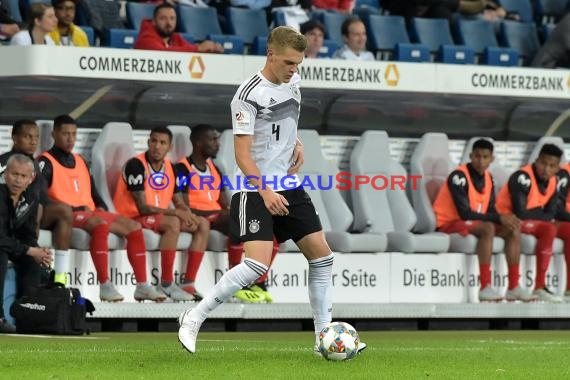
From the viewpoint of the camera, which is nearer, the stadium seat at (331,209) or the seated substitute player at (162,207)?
the seated substitute player at (162,207)

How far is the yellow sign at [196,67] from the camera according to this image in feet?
47.5

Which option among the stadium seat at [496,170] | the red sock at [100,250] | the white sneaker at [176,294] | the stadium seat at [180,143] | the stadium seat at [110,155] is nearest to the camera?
the red sock at [100,250]

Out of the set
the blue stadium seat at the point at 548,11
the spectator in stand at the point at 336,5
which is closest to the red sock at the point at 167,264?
the spectator in stand at the point at 336,5

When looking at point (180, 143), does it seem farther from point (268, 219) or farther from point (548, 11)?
point (268, 219)

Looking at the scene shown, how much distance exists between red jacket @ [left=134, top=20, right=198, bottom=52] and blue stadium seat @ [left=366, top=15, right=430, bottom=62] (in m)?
2.83

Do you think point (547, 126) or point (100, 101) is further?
point (547, 126)

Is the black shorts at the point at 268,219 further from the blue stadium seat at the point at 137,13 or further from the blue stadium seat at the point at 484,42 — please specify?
the blue stadium seat at the point at 484,42

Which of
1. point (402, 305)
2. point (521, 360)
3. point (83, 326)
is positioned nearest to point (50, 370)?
point (521, 360)

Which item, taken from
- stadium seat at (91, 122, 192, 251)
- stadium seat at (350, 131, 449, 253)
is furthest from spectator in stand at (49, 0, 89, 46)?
stadium seat at (350, 131, 449, 253)

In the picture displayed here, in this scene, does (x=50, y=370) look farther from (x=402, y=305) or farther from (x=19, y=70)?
(x=402, y=305)

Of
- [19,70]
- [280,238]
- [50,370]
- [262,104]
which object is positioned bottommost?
[50,370]

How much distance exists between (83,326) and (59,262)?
5.19 ft

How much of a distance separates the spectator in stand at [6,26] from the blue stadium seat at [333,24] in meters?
4.04

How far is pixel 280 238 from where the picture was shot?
8875 mm
